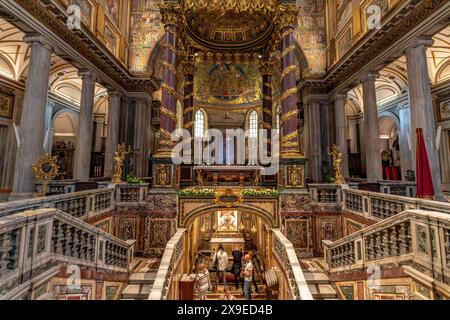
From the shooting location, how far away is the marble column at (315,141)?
52.6 feet

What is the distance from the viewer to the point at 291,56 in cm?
972

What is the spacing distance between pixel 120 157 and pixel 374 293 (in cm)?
944

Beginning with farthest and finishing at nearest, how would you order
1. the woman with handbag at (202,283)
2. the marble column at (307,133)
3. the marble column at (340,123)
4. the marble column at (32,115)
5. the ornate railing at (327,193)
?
the marble column at (307,133) → the marble column at (340,123) → the ornate railing at (327,193) → the marble column at (32,115) → the woman with handbag at (202,283)

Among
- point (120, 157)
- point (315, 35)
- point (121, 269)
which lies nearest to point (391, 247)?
point (121, 269)

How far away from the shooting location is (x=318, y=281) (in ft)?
22.4

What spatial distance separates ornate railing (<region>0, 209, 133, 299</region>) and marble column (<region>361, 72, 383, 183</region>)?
12189 millimetres

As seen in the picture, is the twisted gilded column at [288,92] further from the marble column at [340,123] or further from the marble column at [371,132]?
the marble column at [340,123]

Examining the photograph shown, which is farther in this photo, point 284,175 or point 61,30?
point 61,30

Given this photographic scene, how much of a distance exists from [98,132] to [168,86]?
1483 cm

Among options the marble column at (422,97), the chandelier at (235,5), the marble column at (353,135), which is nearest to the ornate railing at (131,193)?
the chandelier at (235,5)

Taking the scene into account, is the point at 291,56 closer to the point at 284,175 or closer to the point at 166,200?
the point at 284,175

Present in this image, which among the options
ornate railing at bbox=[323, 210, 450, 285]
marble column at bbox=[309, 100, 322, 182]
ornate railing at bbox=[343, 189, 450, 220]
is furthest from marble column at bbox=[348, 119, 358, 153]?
ornate railing at bbox=[323, 210, 450, 285]

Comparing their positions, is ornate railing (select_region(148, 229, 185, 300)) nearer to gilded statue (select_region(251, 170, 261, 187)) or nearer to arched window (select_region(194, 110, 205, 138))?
gilded statue (select_region(251, 170, 261, 187))

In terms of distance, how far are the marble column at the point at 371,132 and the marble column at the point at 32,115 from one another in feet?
48.5
